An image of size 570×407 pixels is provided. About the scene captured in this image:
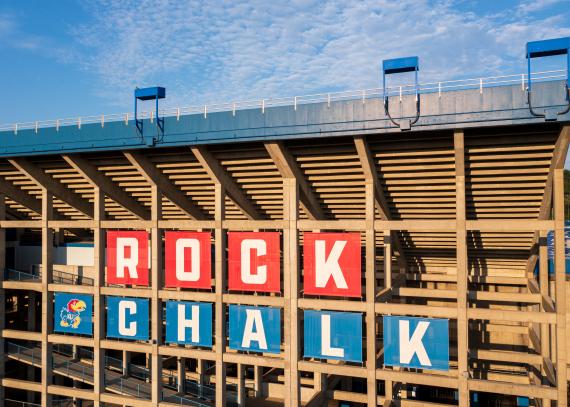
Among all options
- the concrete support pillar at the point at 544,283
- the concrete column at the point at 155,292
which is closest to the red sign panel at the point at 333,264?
the concrete column at the point at 155,292

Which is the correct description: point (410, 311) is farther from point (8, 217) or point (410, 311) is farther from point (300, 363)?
point (8, 217)

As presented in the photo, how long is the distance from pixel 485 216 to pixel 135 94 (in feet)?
66.8

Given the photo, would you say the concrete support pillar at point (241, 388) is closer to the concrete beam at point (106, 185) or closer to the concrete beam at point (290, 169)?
the concrete beam at point (290, 169)

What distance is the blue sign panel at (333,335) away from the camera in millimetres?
22344

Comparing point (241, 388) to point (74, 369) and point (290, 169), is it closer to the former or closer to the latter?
point (74, 369)

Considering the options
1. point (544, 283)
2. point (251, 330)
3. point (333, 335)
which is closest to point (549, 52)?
point (544, 283)

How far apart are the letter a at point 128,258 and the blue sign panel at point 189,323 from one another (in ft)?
10.7

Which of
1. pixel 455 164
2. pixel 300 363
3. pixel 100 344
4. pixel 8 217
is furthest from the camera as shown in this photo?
pixel 8 217

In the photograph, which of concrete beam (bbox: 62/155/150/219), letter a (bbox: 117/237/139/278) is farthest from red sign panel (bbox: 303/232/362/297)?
concrete beam (bbox: 62/155/150/219)

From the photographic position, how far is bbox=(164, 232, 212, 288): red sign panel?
991 inches

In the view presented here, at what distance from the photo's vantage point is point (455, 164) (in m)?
20.4

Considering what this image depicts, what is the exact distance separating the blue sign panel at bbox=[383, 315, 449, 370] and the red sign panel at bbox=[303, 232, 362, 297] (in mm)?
2561

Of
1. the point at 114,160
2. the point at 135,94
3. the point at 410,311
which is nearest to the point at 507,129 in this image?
the point at 410,311

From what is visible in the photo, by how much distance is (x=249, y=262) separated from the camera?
24266 mm
